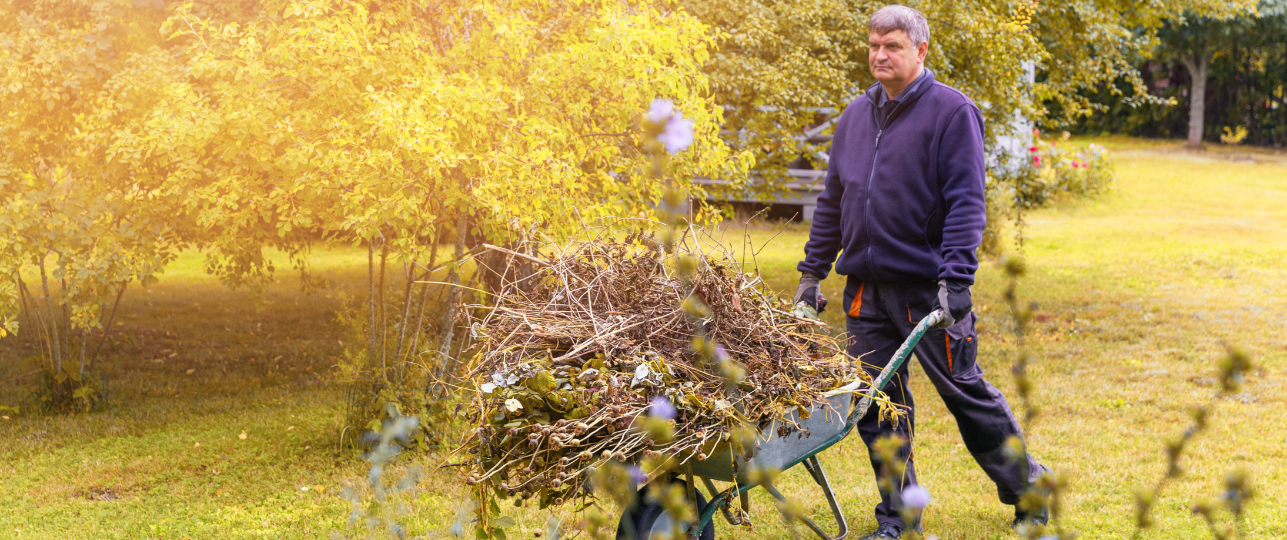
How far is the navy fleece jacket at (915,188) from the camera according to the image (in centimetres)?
294

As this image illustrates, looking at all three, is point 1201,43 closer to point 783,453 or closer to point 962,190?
point 962,190

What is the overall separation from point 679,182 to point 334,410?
241cm

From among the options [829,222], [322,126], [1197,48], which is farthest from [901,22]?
[1197,48]

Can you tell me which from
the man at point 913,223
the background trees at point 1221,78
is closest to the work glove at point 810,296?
the man at point 913,223

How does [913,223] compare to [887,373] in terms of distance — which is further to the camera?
[913,223]

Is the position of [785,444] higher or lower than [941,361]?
higher

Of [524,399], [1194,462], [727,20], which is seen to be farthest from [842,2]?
[524,399]

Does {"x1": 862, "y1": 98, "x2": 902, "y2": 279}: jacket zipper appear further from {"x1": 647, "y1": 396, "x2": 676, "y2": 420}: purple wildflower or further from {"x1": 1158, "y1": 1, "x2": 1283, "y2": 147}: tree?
{"x1": 1158, "y1": 1, "x2": 1283, "y2": 147}: tree

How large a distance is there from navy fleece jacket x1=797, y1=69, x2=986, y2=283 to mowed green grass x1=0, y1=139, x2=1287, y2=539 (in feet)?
3.73

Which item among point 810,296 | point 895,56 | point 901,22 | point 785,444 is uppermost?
point 901,22

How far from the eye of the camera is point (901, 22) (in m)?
2.94

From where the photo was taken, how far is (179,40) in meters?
4.96

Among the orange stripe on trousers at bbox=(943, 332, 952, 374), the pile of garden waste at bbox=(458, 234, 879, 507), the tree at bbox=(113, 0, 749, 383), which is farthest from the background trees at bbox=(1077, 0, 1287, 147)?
the pile of garden waste at bbox=(458, 234, 879, 507)

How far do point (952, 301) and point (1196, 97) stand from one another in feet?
85.2
